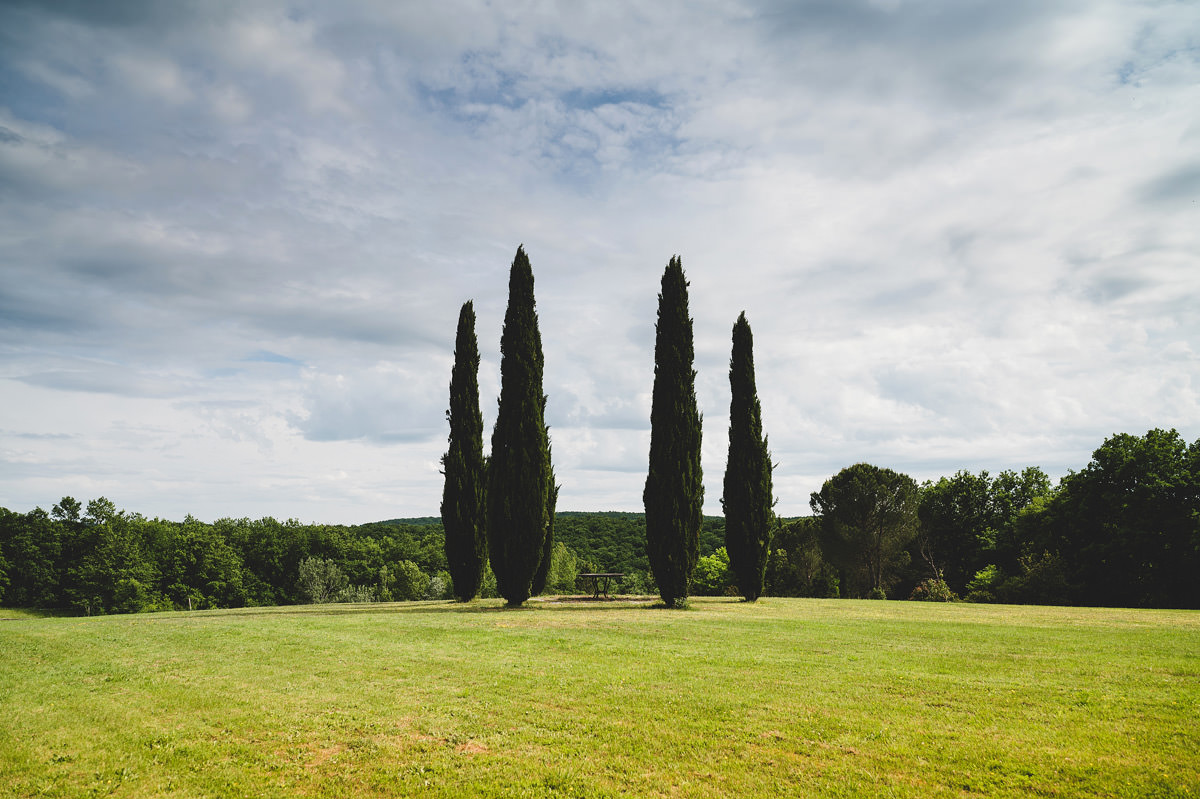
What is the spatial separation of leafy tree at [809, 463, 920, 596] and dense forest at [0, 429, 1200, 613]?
0.10 m

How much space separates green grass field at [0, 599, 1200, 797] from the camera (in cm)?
605

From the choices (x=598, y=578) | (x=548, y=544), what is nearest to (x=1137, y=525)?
(x=598, y=578)

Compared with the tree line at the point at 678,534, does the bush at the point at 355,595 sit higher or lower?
lower

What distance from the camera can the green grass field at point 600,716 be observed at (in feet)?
19.8

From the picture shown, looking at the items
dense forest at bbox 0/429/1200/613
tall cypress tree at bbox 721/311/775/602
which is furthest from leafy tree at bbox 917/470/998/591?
tall cypress tree at bbox 721/311/775/602

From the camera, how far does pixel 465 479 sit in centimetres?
2716

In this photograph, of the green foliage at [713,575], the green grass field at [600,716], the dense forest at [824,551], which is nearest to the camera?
the green grass field at [600,716]

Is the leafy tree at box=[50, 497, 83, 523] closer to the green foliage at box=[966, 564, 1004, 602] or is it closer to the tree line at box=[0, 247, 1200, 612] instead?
the tree line at box=[0, 247, 1200, 612]

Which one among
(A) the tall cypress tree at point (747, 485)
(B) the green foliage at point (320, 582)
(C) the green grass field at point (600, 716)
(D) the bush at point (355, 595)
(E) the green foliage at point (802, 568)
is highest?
(A) the tall cypress tree at point (747, 485)

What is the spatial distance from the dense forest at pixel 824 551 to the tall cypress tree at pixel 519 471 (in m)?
15.0

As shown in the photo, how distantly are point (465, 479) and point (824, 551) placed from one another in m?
31.7

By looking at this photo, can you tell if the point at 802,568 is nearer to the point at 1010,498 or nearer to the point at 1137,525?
the point at 1010,498

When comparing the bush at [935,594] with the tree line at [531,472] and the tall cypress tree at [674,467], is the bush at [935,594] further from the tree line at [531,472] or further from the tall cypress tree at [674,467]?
the tall cypress tree at [674,467]

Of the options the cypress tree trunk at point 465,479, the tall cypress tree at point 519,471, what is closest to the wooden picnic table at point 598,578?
the tall cypress tree at point 519,471
